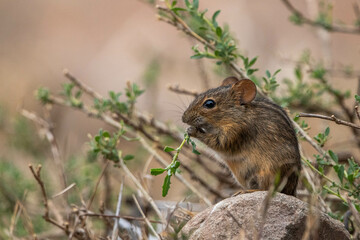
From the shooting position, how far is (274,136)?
12.1 ft

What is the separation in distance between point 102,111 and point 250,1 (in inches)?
224

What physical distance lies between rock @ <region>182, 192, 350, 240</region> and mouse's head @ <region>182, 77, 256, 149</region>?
840 mm

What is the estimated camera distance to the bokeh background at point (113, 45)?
8.82 metres

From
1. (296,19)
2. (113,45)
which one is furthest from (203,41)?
(113,45)

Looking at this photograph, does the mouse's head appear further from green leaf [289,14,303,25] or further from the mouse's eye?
green leaf [289,14,303,25]

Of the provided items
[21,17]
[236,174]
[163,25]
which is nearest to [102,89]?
[163,25]

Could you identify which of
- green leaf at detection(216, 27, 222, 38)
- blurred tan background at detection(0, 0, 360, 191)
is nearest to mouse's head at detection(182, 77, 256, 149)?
green leaf at detection(216, 27, 222, 38)

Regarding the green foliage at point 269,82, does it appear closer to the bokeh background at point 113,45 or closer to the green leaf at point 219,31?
the green leaf at point 219,31

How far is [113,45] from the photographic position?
Answer: 33.6 feet

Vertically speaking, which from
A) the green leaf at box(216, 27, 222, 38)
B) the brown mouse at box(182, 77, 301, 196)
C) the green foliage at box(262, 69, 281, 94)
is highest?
the green leaf at box(216, 27, 222, 38)

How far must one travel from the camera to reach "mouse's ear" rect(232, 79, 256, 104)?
3879 millimetres

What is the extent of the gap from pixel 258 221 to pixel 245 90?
1113 millimetres

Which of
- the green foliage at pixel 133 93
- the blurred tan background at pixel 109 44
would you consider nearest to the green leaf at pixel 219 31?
the green foliage at pixel 133 93

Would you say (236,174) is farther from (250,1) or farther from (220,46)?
(250,1)
